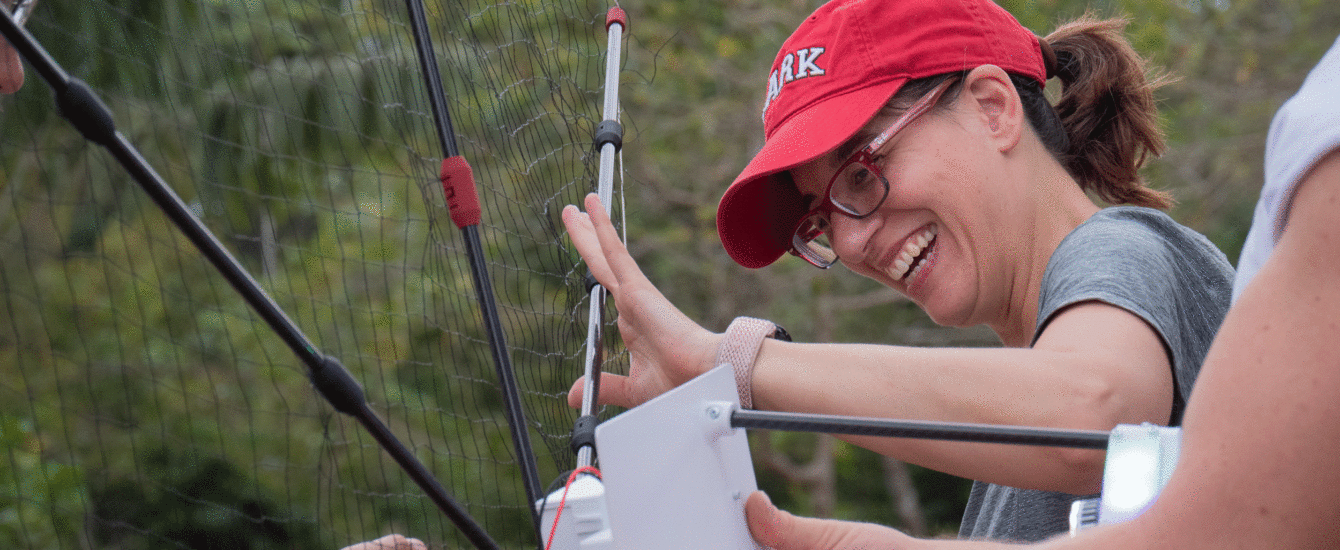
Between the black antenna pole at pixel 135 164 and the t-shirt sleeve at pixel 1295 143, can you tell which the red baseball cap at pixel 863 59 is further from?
the t-shirt sleeve at pixel 1295 143

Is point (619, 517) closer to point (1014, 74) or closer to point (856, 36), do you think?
point (856, 36)

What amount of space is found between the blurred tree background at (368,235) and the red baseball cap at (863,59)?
15.4 inches

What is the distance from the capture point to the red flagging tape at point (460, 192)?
1.27m

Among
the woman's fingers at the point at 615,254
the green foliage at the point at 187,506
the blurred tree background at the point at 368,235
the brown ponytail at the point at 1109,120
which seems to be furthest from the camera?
the green foliage at the point at 187,506

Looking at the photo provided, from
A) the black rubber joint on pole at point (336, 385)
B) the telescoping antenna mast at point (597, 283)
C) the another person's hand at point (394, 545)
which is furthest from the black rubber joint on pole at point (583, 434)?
the another person's hand at point (394, 545)

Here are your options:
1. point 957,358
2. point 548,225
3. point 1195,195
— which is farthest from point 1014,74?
point 1195,195

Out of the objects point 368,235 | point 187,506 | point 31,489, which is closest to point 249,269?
point 368,235

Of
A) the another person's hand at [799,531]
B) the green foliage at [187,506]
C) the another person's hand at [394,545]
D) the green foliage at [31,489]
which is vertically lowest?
the green foliage at [187,506]

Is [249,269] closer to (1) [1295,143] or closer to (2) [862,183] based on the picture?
(2) [862,183]

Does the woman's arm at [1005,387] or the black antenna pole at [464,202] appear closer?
the woman's arm at [1005,387]

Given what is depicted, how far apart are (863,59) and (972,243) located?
0.87 feet

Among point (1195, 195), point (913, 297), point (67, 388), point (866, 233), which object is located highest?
point (866, 233)

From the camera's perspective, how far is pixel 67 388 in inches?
180

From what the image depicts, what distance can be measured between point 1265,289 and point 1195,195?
675 centimetres
